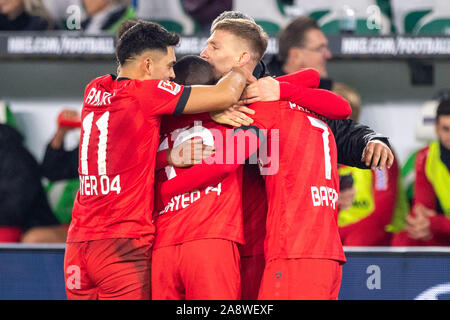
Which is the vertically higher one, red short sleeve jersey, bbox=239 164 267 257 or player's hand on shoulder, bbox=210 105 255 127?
player's hand on shoulder, bbox=210 105 255 127

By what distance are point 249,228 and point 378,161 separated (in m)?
0.58

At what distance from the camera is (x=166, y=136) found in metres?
2.95

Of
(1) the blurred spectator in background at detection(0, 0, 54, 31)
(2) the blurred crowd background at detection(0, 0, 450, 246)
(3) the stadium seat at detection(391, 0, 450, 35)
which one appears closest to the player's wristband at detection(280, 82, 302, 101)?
(2) the blurred crowd background at detection(0, 0, 450, 246)

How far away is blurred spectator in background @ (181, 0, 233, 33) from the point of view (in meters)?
5.73

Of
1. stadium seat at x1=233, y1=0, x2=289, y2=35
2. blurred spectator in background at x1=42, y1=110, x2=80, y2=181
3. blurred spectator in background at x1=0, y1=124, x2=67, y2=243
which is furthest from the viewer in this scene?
stadium seat at x1=233, y1=0, x2=289, y2=35

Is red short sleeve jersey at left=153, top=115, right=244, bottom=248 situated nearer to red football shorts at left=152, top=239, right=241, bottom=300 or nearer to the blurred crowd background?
red football shorts at left=152, top=239, right=241, bottom=300

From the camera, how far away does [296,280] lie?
2705mm

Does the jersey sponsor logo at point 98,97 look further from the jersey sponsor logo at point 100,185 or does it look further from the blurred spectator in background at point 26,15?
the blurred spectator in background at point 26,15

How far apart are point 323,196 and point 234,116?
0.46 m

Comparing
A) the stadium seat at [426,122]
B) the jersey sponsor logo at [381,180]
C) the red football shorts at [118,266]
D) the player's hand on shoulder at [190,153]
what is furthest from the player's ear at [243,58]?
the stadium seat at [426,122]

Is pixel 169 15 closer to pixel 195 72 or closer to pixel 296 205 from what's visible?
pixel 195 72

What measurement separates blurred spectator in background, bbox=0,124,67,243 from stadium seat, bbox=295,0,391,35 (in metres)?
2.50

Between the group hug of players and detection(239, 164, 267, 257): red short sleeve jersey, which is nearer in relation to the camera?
the group hug of players
